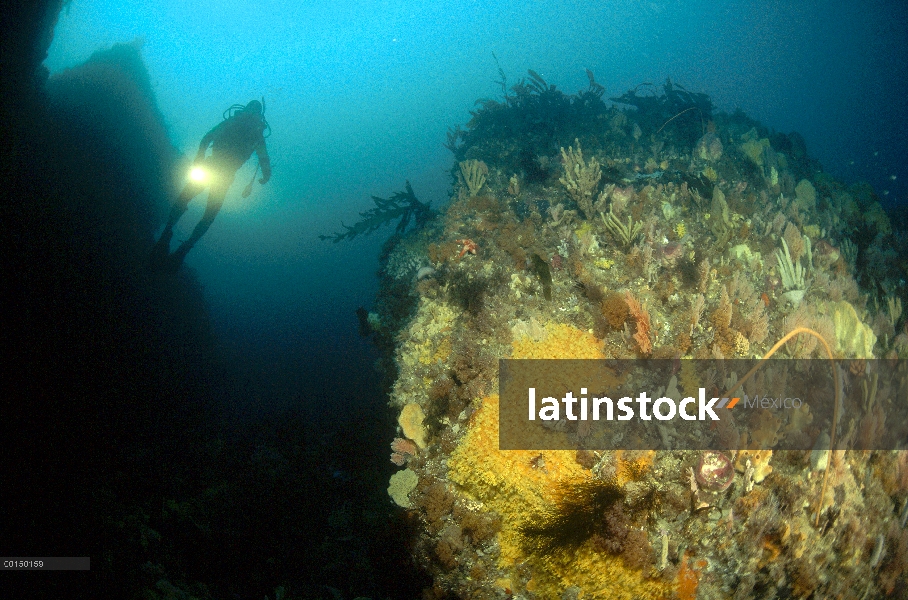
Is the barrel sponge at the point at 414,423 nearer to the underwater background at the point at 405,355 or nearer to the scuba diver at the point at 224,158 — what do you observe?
the underwater background at the point at 405,355

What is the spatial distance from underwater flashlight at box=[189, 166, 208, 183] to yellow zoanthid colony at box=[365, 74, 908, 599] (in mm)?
7930

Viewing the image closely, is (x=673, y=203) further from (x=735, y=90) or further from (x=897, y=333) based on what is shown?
(x=735, y=90)

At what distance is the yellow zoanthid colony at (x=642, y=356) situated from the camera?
3.59 metres

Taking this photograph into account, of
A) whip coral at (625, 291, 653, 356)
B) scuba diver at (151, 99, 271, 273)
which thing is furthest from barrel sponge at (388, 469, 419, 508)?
scuba diver at (151, 99, 271, 273)

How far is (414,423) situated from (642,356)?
112 inches

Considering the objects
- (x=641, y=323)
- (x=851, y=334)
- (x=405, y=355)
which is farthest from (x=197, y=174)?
(x=851, y=334)

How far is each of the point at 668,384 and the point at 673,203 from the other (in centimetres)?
385

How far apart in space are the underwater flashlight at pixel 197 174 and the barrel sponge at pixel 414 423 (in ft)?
34.6

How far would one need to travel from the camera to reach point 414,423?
450 centimetres

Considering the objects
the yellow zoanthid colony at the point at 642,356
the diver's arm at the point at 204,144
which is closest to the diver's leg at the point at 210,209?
the diver's arm at the point at 204,144

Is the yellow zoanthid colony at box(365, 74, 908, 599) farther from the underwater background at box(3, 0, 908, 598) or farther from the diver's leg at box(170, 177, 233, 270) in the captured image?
the diver's leg at box(170, 177, 233, 270)

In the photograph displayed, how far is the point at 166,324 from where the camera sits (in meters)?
11.8

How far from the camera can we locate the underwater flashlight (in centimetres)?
1080

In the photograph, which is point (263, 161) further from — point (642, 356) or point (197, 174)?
point (642, 356)
